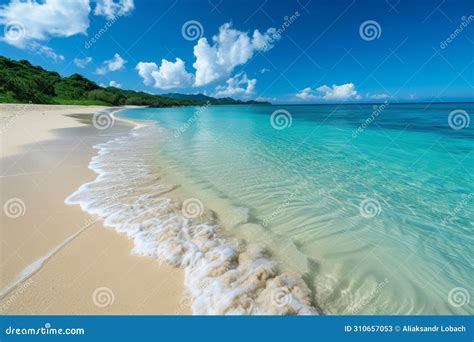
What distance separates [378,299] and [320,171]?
23.1ft

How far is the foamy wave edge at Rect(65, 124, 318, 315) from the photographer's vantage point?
3.58 m

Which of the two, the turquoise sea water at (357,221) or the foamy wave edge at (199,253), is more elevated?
the turquoise sea water at (357,221)

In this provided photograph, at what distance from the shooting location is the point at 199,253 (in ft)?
14.8

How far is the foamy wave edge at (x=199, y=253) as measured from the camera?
11.7 feet

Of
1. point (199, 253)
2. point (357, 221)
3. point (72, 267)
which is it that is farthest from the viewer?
point (357, 221)

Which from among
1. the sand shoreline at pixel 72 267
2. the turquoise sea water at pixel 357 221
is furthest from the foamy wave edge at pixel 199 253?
the turquoise sea water at pixel 357 221

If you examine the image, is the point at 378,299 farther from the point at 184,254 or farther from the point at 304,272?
the point at 184,254

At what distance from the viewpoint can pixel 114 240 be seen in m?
4.97

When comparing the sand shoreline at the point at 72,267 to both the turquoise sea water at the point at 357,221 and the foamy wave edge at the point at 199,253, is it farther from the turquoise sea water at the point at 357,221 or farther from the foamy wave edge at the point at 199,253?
the turquoise sea water at the point at 357,221

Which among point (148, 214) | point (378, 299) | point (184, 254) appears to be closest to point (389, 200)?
point (378, 299)

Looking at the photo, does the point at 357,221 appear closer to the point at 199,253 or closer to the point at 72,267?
the point at 199,253

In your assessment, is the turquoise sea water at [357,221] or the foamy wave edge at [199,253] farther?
the turquoise sea water at [357,221]

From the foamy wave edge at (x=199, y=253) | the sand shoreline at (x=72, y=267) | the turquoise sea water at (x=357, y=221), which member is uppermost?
the turquoise sea water at (x=357, y=221)

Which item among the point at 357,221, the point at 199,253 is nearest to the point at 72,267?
the point at 199,253
